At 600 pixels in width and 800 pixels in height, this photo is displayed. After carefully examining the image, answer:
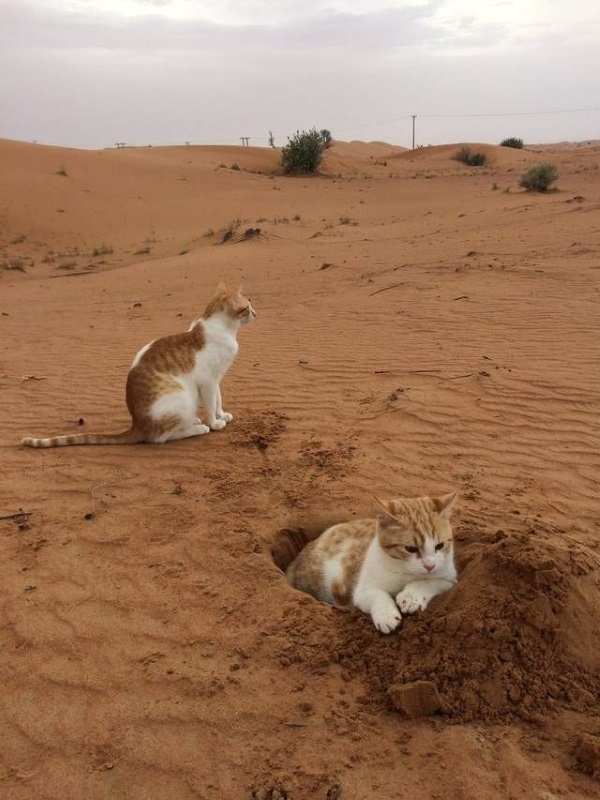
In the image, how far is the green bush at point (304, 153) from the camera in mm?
34844

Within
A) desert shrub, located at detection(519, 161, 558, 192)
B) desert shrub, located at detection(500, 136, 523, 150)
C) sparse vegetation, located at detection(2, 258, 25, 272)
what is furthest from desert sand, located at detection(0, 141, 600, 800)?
desert shrub, located at detection(500, 136, 523, 150)

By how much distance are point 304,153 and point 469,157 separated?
42.4 feet

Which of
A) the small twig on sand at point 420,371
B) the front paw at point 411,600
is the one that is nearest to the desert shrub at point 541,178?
the small twig on sand at point 420,371

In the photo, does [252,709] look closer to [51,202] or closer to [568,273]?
[568,273]

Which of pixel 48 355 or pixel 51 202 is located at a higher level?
pixel 51 202

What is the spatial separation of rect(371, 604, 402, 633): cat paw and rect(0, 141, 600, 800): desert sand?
7 centimetres

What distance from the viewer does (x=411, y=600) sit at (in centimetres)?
314

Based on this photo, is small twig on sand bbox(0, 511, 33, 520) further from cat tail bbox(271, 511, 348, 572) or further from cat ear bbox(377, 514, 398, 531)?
cat ear bbox(377, 514, 398, 531)

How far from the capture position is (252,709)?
2.78 meters

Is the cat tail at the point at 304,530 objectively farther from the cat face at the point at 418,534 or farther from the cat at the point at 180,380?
the cat at the point at 180,380

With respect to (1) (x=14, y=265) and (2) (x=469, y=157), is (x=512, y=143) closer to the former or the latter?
(2) (x=469, y=157)

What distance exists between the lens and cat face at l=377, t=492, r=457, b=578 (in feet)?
10.5

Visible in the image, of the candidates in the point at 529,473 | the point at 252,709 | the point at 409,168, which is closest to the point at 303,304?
the point at 529,473

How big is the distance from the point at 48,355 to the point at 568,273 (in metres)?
8.28
